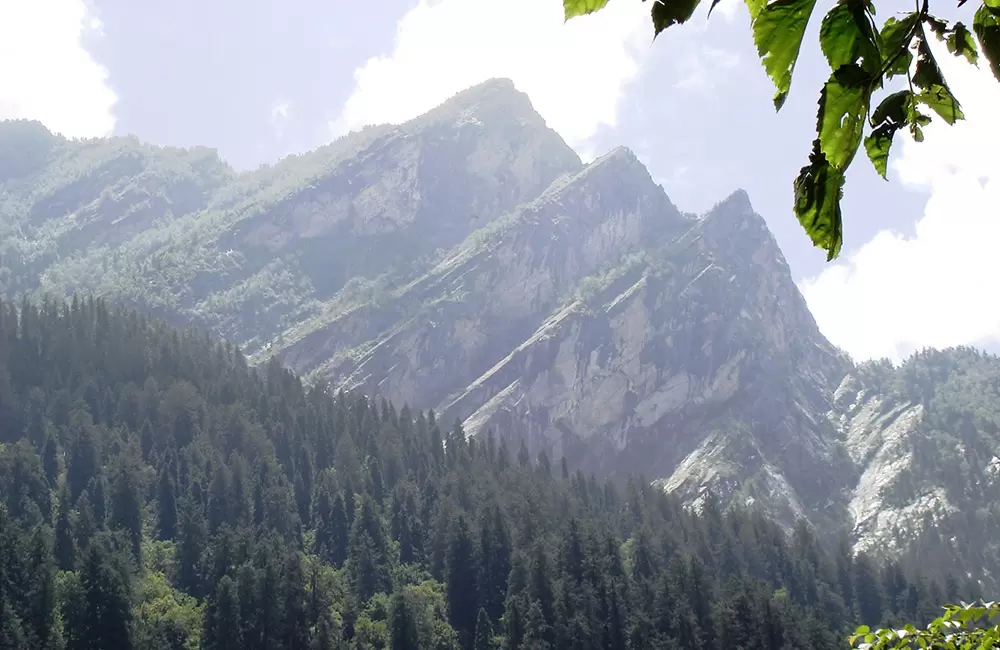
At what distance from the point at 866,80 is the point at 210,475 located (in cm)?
13756

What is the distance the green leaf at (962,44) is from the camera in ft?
10.0

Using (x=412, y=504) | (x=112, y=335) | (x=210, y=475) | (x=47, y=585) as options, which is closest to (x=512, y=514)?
(x=412, y=504)

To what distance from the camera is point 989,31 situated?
2.95 metres

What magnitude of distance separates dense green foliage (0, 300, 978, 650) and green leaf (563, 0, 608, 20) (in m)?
82.3

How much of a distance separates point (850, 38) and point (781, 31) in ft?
0.60

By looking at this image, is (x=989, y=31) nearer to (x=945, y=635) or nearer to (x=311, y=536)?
(x=945, y=635)

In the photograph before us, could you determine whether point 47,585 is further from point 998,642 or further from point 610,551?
point 998,642

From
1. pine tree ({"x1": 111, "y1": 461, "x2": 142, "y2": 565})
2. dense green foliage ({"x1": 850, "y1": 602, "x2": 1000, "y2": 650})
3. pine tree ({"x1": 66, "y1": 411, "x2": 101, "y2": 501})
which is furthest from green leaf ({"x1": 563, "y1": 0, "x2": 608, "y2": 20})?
pine tree ({"x1": 66, "y1": 411, "x2": 101, "y2": 501})

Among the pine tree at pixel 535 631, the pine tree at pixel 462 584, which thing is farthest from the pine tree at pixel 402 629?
the pine tree at pixel 462 584

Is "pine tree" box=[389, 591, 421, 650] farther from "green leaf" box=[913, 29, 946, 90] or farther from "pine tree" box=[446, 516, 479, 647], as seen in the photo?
"green leaf" box=[913, 29, 946, 90]

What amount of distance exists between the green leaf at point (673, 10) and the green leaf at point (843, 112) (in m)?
0.41

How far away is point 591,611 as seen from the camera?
95.9 meters

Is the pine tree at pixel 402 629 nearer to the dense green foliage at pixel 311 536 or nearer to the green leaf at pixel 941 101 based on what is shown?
the dense green foliage at pixel 311 536

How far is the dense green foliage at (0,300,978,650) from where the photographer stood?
295 ft
